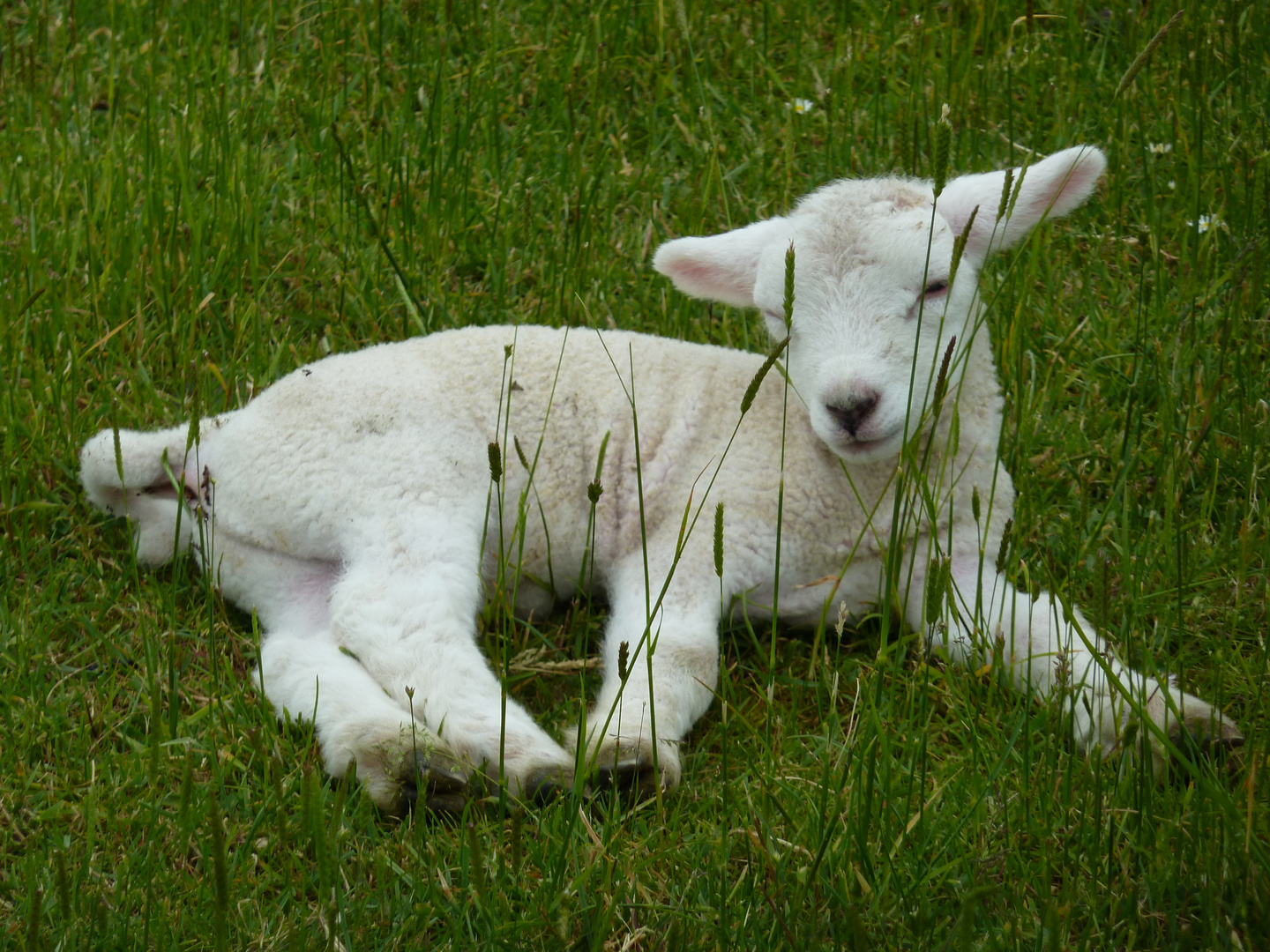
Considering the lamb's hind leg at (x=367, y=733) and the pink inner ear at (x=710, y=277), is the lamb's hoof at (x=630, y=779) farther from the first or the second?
the pink inner ear at (x=710, y=277)

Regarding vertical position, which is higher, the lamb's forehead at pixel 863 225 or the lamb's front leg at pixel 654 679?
the lamb's forehead at pixel 863 225

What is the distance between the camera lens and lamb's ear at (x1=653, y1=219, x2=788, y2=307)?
3404 mm

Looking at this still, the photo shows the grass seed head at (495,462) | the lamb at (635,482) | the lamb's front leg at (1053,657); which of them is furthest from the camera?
the lamb at (635,482)

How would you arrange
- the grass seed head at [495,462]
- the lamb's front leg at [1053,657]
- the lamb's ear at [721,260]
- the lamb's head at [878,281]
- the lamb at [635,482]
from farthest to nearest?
1. the lamb's ear at [721,260]
2. the lamb's head at [878,281]
3. the lamb at [635,482]
4. the lamb's front leg at [1053,657]
5. the grass seed head at [495,462]

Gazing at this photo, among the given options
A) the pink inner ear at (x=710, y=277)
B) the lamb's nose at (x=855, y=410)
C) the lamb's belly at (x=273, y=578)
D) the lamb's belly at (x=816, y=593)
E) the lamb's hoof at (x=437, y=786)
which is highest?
the pink inner ear at (x=710, y=277)

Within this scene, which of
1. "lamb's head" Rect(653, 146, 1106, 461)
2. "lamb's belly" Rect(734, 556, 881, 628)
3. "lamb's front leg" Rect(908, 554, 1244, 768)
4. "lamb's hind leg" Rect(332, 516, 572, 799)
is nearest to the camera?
"lamb's front leg" Rect(908, 554, 1244, 768)

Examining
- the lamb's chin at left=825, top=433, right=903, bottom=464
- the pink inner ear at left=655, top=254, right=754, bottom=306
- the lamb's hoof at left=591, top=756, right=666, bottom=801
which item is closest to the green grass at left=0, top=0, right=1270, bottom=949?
the lamb's hoof at left=591, top=756, right=666, bottom=801

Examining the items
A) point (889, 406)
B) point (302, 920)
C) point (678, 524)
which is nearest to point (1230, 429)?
point (889, 406)

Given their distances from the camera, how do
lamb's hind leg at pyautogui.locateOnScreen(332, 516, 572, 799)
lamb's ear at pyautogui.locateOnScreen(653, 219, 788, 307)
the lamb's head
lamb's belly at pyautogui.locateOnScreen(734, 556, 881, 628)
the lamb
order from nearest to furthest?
lamb's hind leg at pyautogui.locateOnScreen(332, 516, 572, 799) → the lamb → the lamb's head → lamb's belly at pyautogui.locateOnScreen(734, 556, 881, 628) → lamb's ear at pyautogui.locateOnScreen(653, 219, 788, 307)

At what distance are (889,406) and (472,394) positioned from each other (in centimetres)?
107

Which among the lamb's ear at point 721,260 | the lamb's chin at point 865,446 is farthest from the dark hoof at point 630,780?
the lamb's ear at point 721,260

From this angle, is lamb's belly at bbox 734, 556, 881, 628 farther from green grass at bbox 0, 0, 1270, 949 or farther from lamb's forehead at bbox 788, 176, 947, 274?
lamb's forehead at bbox 788, 176, 947, 274

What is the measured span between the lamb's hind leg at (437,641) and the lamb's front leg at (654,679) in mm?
114

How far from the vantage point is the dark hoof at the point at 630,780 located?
2.53 metres
